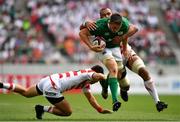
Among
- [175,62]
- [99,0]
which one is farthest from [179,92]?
[99,0]

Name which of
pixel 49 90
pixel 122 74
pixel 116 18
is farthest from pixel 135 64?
pixel 49 90

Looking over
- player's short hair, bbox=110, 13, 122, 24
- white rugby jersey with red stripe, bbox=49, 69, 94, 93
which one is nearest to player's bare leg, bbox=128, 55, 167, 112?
player's short hair, bbox=110, 13, 122, 24

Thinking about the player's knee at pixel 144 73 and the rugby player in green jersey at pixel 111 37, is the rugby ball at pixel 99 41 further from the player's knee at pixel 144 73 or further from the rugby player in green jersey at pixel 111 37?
the player's knee at pixel 144 73

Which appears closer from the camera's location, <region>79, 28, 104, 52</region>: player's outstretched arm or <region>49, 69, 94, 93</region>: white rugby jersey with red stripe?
<region>49, 69, 94, 93</region>: white rugby jersey with red stripe

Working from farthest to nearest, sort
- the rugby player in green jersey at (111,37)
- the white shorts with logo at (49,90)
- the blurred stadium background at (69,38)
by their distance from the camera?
the blurred stadium background at (69,38) → the rugby player in green jersey at (111,37) → the white shorts with logo at (49,90)

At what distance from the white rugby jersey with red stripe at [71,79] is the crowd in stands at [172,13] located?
20.0m

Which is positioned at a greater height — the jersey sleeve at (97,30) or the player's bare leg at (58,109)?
the jersey sleeve at (97,30)

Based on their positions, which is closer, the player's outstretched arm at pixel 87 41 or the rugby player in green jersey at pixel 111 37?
the rugby player in green jersey at pixel 111 37

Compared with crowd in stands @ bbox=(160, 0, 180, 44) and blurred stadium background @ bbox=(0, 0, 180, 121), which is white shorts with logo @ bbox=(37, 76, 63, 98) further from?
crowd in stands @ bbox=(160, 0, 180, 44)

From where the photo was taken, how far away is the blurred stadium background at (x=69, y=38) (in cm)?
3006

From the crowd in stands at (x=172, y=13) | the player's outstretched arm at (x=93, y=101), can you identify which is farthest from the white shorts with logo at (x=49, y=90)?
the crowd in stands at (x=172, y=13)

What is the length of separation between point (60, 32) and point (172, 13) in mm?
6162

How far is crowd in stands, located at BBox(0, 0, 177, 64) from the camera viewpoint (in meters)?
30.7

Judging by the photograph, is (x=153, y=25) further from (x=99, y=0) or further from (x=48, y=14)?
(x=48, y=14)
